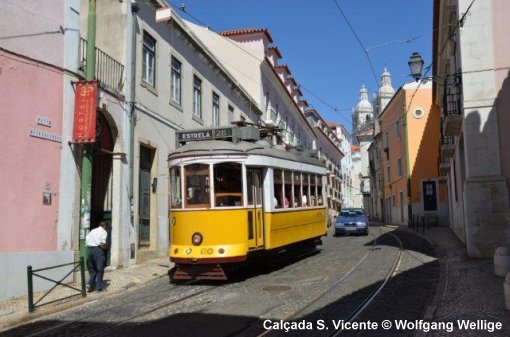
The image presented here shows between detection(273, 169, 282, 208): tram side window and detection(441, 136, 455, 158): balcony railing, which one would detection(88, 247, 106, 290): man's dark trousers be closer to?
detection(273, 169, 282, 208): tram side window

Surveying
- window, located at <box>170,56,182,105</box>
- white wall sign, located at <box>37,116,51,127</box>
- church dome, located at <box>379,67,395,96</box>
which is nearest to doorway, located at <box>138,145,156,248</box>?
window, located at <box>170,56,182,105</box>

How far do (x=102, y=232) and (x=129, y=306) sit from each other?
2.25 metres

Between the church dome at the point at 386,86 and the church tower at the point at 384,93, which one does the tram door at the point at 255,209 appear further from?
the church dome at the point at 386,86

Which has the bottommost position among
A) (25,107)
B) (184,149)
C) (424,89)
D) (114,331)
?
(114,331)

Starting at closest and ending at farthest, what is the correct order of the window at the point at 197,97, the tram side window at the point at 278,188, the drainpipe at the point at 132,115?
1. the tram side window at the point at 278,188
2. the drainpipe at the point at 132,115
3. the window at the point at 197,97

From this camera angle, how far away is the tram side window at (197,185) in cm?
1088

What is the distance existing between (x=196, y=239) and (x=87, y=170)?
116 inches

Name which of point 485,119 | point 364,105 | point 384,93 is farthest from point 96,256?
point 364,105

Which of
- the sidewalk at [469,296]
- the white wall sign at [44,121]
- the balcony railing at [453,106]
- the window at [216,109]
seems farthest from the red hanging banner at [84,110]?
the window at [216,109]

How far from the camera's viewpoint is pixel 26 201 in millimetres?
10359

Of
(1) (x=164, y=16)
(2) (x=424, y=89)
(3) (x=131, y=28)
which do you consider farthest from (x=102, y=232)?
(2) (x=424, y=89)

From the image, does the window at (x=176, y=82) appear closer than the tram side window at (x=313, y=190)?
No

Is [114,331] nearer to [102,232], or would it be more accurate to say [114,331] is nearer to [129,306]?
[129,306]

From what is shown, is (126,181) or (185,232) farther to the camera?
(126,181)
